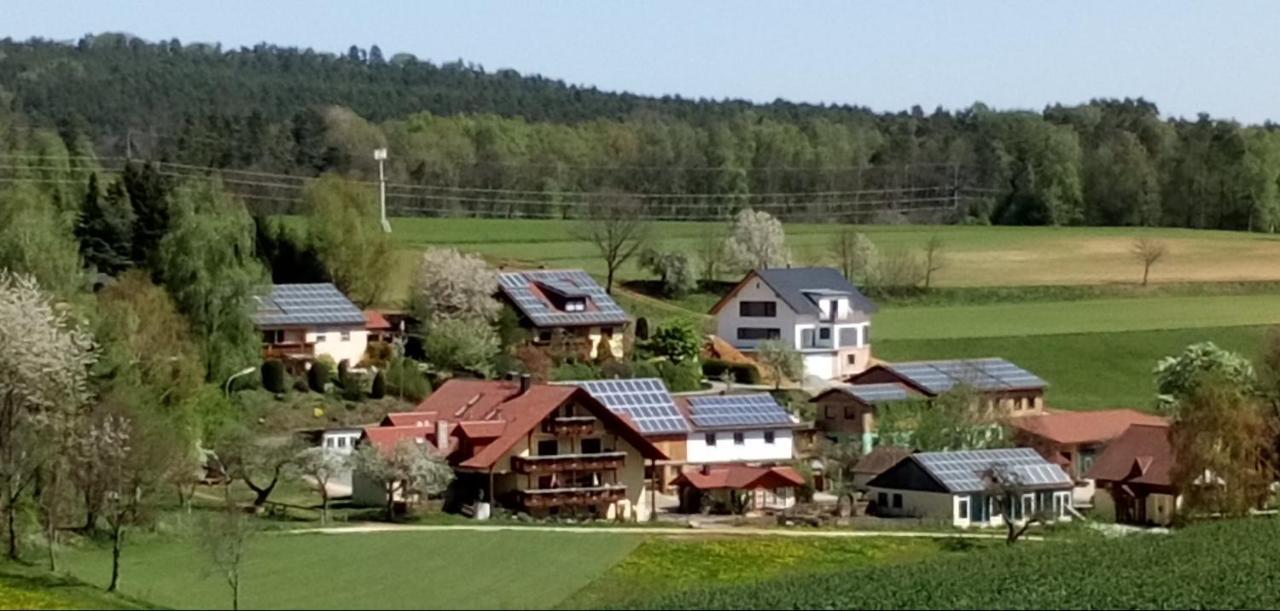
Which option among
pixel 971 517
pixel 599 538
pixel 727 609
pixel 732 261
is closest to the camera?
pixel 727 609

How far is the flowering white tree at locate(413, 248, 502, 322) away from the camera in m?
48.6

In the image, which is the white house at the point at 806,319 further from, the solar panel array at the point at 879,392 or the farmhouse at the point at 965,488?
the farmhouse at the point at 965,488

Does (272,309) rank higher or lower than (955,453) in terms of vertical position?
higher

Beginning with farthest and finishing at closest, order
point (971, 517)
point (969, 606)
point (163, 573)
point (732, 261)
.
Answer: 1. point (732, 261)
2. point (971, 517)
3. point (163, 573)
4. point (969, 606)

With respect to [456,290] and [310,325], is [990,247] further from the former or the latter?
[310,325]

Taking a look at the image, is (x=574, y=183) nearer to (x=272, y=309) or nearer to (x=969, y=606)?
(x=272, y=309)

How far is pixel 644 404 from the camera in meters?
36.7

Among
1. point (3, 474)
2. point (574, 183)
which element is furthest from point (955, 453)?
point (574, 183)

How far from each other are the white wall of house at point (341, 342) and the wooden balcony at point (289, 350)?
16 cm

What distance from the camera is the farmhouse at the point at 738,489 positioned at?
32969 mm

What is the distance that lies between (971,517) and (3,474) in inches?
564

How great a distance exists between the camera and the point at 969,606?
1373cm

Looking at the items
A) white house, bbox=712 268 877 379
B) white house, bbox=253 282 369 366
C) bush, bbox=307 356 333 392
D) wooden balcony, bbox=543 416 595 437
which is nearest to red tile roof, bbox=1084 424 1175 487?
wooden balcony, bbox=543 416 595 437

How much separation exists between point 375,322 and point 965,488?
20.4 meters
